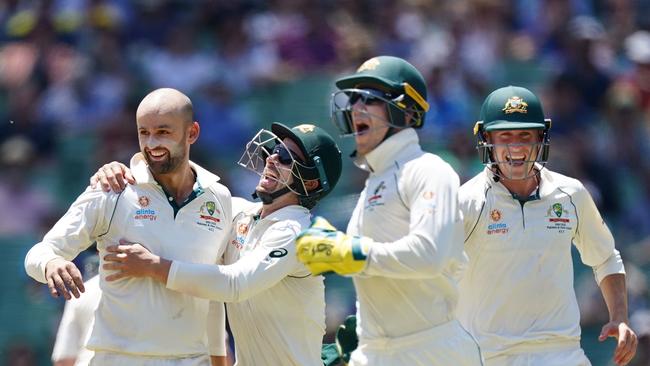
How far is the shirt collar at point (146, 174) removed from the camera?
660 centimetres

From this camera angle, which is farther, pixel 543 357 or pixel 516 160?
pixel 516 160

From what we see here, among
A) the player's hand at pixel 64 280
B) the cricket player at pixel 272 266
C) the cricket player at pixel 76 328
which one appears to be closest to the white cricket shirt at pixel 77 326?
the cricket player at pixel 76 328

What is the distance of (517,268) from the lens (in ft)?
21.7

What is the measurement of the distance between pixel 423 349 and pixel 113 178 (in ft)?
6.01

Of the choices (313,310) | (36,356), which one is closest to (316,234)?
(313,310)

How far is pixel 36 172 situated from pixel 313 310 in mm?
6620

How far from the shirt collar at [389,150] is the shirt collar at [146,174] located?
1.18m

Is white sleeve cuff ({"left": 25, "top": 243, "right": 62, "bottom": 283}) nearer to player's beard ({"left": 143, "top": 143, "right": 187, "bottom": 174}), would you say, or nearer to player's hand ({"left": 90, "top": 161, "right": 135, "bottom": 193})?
player's hand ({"left": 90, "top": 161, "right": 135, "bottom": 193})

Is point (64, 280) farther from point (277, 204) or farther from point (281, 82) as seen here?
point (281, 82)

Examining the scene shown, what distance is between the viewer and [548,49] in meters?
13.6

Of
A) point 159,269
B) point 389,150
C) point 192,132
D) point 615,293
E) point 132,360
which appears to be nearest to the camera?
point 389,150

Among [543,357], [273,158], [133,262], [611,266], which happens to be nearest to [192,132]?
[273,158]

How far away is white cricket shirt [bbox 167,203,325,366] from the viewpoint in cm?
626

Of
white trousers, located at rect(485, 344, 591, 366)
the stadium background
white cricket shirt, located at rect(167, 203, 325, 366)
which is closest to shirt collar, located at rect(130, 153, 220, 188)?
white cricket shirt, located at rect(167, 203, 325, 366)
